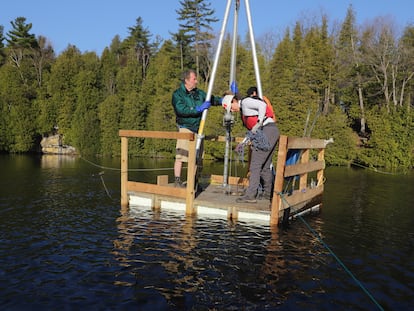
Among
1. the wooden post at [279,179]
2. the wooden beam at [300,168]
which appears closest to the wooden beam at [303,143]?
the wooden post at [279,179]

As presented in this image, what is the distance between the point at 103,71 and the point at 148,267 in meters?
57.4

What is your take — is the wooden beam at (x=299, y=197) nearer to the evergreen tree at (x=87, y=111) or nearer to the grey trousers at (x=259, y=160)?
the grey trousers at (x=259, y=160)

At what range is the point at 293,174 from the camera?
29.2 feet

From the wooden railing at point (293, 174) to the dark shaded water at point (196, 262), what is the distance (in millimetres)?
564

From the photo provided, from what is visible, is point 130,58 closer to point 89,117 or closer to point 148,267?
point 89,117

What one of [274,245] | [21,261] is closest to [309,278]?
[274,245]

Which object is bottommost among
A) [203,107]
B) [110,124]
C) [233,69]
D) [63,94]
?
[110,124]

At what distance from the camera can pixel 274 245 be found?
7508 millimetres

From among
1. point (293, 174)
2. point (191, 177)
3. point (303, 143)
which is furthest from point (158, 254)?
point (303, 143)

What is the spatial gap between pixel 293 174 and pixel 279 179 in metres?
0.75

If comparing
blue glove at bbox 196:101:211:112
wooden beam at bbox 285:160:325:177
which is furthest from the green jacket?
wooden beam at bbox 285:160:325:177

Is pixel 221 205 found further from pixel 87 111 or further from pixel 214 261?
pixel 87 111

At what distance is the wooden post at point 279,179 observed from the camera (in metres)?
8.16

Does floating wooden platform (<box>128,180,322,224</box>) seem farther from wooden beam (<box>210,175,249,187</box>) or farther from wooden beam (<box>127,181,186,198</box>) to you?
wooden beam (<box>210,175,249,187</box>)
